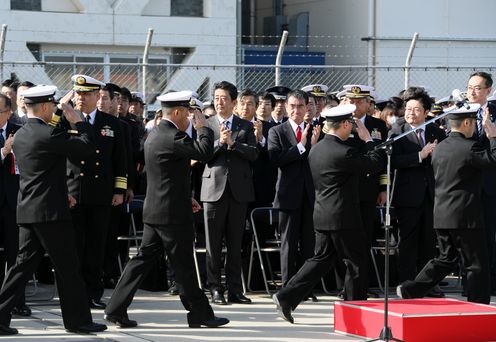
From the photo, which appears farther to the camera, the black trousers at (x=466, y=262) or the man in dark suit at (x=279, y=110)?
the man in dark suit at (x=279, y=110)

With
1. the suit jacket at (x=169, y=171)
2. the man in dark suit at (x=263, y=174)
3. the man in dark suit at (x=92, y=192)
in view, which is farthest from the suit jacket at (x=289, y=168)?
the suit jacket at (x=169, y=171)

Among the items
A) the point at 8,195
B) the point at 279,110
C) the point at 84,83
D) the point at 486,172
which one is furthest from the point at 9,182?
the point at 486,172

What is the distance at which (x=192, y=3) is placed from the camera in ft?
87.8

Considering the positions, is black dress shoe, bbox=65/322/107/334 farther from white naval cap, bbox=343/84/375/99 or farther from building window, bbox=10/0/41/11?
building window, bbox=10/0/41/11

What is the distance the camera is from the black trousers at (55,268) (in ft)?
32.4

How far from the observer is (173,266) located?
1027cm

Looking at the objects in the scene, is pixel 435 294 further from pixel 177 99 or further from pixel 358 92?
pixel 177 99

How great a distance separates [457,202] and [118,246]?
4176 millimetres

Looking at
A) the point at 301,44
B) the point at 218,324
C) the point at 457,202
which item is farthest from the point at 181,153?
the point at 301,44

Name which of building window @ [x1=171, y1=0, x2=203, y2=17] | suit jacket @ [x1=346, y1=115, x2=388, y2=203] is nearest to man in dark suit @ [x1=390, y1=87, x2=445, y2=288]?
suit jacket @ [x1=346, y1=115, x2=388, y2=203]

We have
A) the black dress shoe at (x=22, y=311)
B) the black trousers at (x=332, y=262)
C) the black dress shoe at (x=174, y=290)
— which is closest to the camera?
the black trousers at (x=332, y=262)

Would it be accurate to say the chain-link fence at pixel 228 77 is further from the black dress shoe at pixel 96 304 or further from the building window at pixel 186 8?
the black dress shoe at pixel 96 304

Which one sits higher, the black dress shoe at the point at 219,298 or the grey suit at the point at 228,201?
the grey suit at the point at 228,201

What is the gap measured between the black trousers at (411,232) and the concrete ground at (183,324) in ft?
2.17
